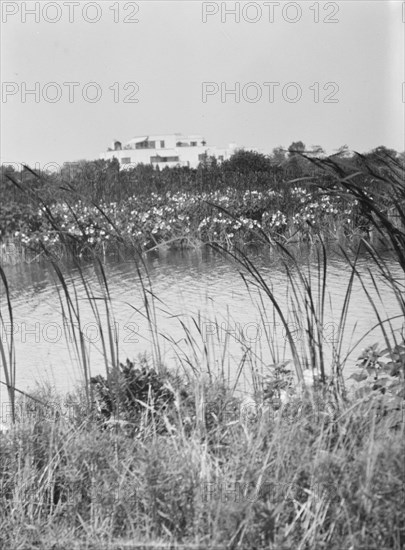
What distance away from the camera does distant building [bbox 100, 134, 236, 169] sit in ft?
25.5

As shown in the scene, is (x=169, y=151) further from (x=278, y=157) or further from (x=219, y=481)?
(x=219, y=481)

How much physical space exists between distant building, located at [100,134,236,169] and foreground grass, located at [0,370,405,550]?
17.6 ft

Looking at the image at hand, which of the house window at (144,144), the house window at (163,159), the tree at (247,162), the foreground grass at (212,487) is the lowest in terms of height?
the foreground grass at (212,487)

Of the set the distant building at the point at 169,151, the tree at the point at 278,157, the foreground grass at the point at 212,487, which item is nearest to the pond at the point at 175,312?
the distant building at the point at 169,151

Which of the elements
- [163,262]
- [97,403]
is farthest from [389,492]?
[163,262]

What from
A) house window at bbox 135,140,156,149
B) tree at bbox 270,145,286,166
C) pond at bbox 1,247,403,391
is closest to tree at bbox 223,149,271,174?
tree at bbox 270,145,286,166

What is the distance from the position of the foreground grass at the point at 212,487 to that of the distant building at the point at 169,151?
211 inches

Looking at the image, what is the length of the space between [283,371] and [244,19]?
3.11m

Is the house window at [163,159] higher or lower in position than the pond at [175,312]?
higher

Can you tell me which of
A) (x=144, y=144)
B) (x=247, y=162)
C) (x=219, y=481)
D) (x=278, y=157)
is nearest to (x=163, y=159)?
(x=144, y=144)

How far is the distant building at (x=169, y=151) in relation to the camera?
7.76 m

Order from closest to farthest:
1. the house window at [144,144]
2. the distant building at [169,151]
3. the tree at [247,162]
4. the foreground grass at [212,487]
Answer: the foreground grass at [212,487] < the distant building at [169,151] < the house window at [144,144] < the tree at [247,162]

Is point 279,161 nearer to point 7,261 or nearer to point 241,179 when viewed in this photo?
point 241,179

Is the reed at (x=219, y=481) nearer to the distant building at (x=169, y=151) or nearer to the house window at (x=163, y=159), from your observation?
the distant building at (x=169, y=151)
